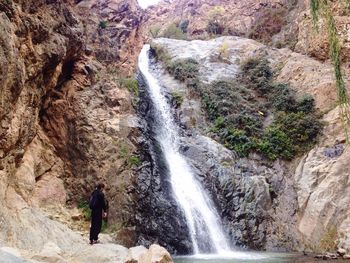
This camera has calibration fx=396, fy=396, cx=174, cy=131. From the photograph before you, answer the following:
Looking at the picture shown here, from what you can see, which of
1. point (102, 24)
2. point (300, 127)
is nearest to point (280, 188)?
point (300, 127)

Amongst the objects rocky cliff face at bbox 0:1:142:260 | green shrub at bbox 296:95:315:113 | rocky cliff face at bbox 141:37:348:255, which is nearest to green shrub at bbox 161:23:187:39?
rocky cliff face at bbox 141:37:348:255

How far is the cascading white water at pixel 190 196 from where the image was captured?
15.1m

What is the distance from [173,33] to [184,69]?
53.0 ft

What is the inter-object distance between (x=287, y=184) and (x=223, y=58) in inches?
505

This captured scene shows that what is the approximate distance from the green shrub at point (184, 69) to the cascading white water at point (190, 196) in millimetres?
4809

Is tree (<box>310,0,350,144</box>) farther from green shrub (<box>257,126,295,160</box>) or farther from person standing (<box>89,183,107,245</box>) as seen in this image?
green shrub (<box>257,126,295,160</box>)

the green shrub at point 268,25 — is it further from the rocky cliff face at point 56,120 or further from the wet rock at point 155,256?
the wet rock at point 155,256

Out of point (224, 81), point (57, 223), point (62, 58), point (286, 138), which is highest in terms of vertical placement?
point (224, 81)

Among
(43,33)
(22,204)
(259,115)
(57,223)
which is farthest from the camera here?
(259,115)

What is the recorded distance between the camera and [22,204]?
11328 mm

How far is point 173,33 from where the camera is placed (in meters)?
41.0

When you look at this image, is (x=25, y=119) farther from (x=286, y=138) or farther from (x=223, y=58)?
(x=223, y=58)

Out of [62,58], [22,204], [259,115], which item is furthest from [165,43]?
[22,204]

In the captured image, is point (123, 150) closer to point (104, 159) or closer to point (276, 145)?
point (104, 159)
